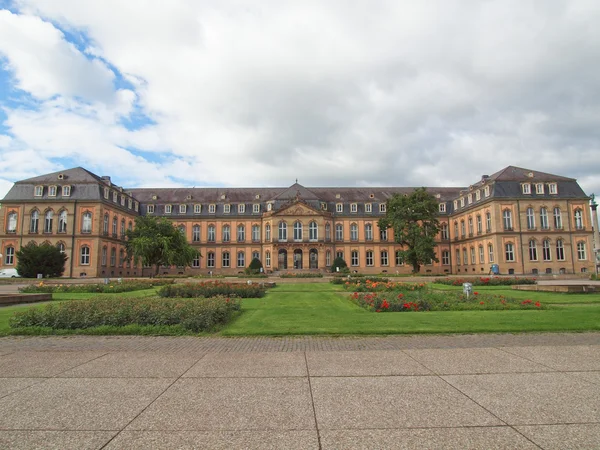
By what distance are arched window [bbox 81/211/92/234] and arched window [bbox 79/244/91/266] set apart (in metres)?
2.29

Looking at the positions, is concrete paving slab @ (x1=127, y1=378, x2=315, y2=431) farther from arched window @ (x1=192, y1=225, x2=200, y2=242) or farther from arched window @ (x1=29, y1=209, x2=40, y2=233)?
arched window @ (x1=192, y1=225, x2=200, y2=242)

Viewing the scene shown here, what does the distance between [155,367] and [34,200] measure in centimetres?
5950

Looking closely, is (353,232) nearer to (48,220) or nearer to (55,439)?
(48,220)

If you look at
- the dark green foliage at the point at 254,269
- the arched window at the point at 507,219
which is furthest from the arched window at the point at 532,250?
the dark green foliage at the point at 254,269

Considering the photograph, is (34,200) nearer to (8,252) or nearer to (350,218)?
(8,252)

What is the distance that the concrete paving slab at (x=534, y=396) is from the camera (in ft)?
16.2

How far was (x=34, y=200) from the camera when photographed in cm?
5669

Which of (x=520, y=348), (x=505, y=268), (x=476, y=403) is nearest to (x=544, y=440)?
(x=476, y=403)

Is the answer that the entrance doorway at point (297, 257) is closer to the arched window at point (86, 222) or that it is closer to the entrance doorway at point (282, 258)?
the entrance doorway at point (282, 258)

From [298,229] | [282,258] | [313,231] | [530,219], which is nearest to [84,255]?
[282,258]

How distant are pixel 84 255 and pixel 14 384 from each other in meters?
55.1

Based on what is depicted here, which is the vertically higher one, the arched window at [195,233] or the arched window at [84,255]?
the arched window at [195,233]

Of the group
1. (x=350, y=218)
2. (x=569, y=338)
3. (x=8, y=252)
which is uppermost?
(x=350, y=218)

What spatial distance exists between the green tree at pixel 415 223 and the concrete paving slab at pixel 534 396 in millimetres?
51525
